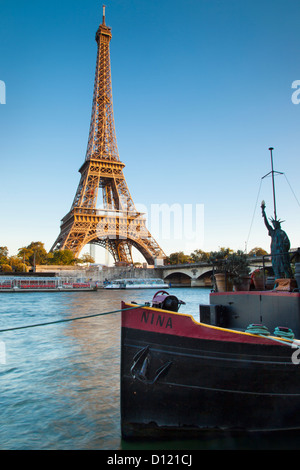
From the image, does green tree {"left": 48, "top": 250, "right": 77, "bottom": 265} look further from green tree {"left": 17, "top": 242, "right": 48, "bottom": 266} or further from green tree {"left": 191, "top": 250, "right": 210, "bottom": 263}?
green tree {"left": 191, "top": 250, "right": 210, "bottom": 263}

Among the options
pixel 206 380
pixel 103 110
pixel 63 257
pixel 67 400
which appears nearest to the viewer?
pixel 206 380

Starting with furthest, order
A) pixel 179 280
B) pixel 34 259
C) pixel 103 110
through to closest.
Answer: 1. pixel 179 280
2. pixel 103 110
3. pixel 34 259

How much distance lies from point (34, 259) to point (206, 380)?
247 feet

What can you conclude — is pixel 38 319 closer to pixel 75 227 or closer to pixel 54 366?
pixel 54 366

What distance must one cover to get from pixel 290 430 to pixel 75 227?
5990 cm

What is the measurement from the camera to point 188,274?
70.0 meters

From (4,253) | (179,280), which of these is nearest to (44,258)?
(4,253)

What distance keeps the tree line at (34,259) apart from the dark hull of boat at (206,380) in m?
60.0

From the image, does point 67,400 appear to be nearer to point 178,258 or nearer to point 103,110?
point 103,110

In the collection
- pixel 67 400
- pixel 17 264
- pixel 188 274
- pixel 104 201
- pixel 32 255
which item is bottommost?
pixel 67 400

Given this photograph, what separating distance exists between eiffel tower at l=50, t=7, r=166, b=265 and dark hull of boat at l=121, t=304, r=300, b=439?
57.3m

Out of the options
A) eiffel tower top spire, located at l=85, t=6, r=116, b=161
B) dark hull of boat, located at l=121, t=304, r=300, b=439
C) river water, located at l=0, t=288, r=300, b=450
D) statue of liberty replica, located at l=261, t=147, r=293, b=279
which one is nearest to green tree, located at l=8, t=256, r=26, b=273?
eiffel tower top spire, located at l=85, t=6, r=116, b=161

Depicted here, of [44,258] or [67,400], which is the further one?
[44,258]
